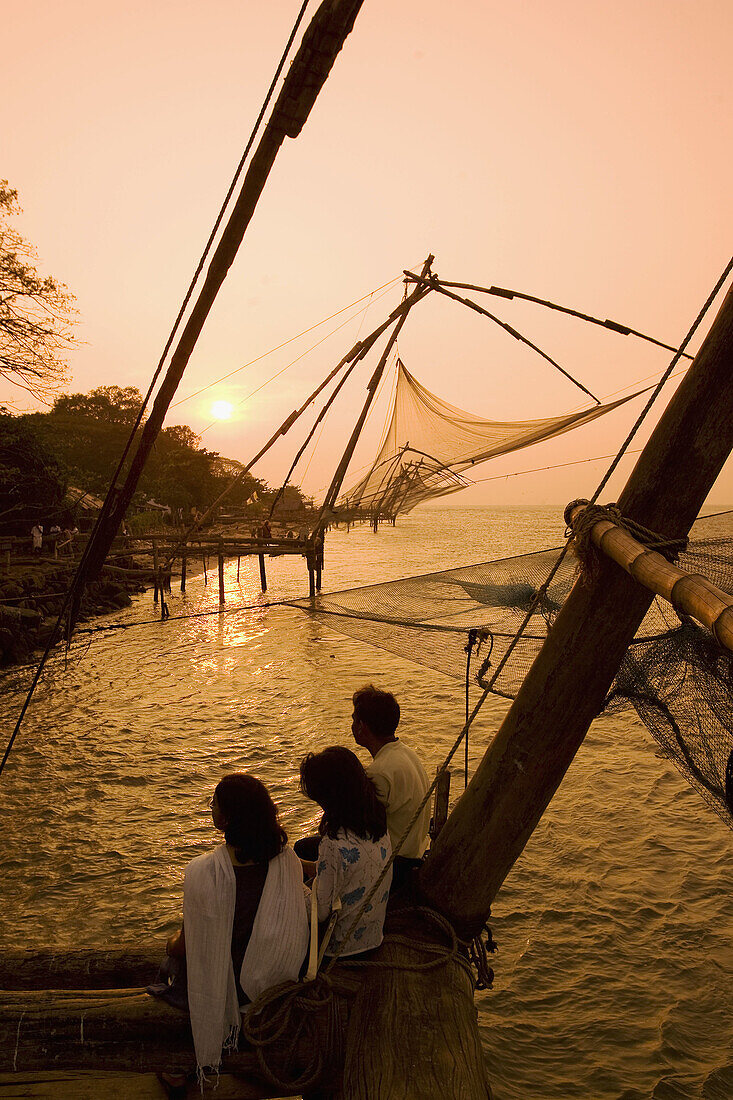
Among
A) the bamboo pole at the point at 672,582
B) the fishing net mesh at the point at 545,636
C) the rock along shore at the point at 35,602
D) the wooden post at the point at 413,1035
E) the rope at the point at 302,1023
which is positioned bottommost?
the rock along shore at the point at 35,602

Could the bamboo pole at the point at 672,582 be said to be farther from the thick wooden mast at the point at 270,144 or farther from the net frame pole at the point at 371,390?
the net frame pole at the point at 371,390

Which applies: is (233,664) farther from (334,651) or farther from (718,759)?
(718,759)

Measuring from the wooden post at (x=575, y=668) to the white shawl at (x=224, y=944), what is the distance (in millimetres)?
609

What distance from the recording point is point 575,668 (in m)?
2.15

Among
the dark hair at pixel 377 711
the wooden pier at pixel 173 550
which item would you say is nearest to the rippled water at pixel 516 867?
the dark hair at pixel 377 711

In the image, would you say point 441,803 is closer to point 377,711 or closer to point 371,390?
point 377,711

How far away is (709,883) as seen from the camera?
471 cm

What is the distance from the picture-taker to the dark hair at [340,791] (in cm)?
238

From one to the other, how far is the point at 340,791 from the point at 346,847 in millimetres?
213

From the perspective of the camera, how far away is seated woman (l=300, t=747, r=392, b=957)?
239 centimetres

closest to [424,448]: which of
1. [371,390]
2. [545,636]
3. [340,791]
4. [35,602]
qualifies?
[371,390]

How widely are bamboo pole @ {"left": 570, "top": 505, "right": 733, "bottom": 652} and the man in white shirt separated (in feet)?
4.10

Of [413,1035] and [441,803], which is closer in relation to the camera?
[413,1035]

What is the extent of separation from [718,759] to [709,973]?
2396 mm
